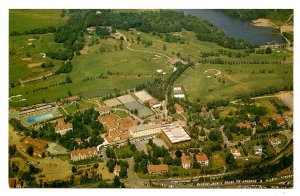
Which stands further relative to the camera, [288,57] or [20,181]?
[288,57]

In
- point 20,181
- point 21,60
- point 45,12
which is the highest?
point 45,12

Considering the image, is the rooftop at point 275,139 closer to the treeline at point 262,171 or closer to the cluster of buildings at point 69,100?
the treeline at point 262,171

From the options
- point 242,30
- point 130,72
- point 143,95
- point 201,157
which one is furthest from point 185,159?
point 242,30

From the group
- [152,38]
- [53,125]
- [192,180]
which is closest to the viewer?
[192,180]

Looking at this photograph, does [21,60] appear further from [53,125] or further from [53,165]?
[53,165]

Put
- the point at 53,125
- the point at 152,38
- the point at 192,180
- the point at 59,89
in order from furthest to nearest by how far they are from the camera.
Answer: the point at 152,38, the point at 59,89, the point at 53,125, the point at 192,180

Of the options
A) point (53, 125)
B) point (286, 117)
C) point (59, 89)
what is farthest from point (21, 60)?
point (286, 117)

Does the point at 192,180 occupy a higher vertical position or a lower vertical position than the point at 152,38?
lower
